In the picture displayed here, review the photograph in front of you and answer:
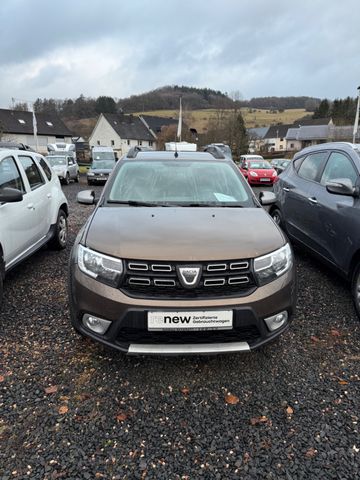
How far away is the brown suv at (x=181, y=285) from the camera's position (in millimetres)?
2490

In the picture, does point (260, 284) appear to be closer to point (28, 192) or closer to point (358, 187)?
point (358, 187)

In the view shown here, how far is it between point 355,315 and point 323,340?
2.41 feet

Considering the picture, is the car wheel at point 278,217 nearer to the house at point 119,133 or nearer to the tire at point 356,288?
the tire at point 356,288

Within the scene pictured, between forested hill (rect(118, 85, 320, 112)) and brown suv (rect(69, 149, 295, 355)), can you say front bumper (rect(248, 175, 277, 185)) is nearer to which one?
brown suv (rect(69, 149, 295, 355))

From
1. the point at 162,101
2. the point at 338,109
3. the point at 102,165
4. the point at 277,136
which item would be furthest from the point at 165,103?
the point at 102,165

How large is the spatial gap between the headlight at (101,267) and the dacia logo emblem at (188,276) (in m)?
0.43

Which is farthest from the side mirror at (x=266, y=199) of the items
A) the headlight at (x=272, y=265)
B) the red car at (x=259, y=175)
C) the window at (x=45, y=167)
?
the red car at (x=259, y=175)

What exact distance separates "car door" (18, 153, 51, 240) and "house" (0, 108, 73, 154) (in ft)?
158

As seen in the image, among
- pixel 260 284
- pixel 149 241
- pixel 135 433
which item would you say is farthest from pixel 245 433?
pixel 149 241

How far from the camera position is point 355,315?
3.91 metres

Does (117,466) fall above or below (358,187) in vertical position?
below

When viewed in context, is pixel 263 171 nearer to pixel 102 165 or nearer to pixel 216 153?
pixel 102 165

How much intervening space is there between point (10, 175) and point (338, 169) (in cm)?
409

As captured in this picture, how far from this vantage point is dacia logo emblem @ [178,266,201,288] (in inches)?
98.7
